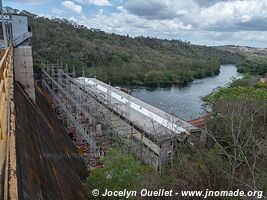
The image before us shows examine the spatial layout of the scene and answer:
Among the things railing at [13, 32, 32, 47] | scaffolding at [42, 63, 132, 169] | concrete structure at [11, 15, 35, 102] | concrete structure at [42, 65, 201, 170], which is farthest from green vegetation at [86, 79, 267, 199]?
railing at [13, 32, 32, 47]

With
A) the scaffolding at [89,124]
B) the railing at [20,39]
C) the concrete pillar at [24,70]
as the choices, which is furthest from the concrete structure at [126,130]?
the railing at [20,39]

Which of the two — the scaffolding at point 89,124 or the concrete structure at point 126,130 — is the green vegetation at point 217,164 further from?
the scaffolding at point 89,124

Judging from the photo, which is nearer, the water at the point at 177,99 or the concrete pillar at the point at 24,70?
the concrete pillar at the point at 24,70

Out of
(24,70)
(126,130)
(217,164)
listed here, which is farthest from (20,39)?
(217,164)

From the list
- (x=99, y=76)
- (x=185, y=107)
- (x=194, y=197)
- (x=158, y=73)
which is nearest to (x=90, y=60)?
(x=99, y=76)

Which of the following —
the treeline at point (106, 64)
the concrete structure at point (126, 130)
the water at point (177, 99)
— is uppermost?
the treeline at point (106, 64)

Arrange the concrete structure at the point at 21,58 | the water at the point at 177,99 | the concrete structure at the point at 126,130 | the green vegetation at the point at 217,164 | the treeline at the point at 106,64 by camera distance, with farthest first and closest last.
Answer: the treeline at the point at 106,64 < the water at the point at 177,99 < the concrete structure at the point at 126,130 < the concrete structure at the point at 21,58 < the green vegetation at the point at 217,164

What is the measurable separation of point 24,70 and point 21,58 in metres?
0.63

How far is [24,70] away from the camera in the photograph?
451 inches

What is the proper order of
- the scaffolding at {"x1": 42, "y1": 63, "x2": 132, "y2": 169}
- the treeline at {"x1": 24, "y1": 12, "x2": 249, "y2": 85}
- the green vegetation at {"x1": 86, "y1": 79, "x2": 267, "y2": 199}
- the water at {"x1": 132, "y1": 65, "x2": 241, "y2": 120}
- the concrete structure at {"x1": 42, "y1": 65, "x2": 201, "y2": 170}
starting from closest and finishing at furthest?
the green vegetation at {"x1": 86, "y1": 79, "x2": 267, "y2": 199} → the scaffolding at {"x1": 42, "y1": 63, "x2": 132, "y2": 169} → the concrete structure at {"x1": 42, "y1": 65, "x2": 201, "y2": 170} → the water at {"x1": 132, "y1": 65, "x2": 241, "y2": 120} → the treeline at {"x1": 24, "y1": 12, "x2": 249, "y2": 85}

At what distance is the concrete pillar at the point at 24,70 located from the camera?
1141cm

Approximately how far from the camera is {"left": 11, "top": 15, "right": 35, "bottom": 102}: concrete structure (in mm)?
11391

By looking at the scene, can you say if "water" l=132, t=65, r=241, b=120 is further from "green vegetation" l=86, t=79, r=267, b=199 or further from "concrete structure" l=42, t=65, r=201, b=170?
"green vegetation" l=86, t=79, r=267, b=199

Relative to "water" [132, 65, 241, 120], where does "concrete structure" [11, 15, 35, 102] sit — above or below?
above
